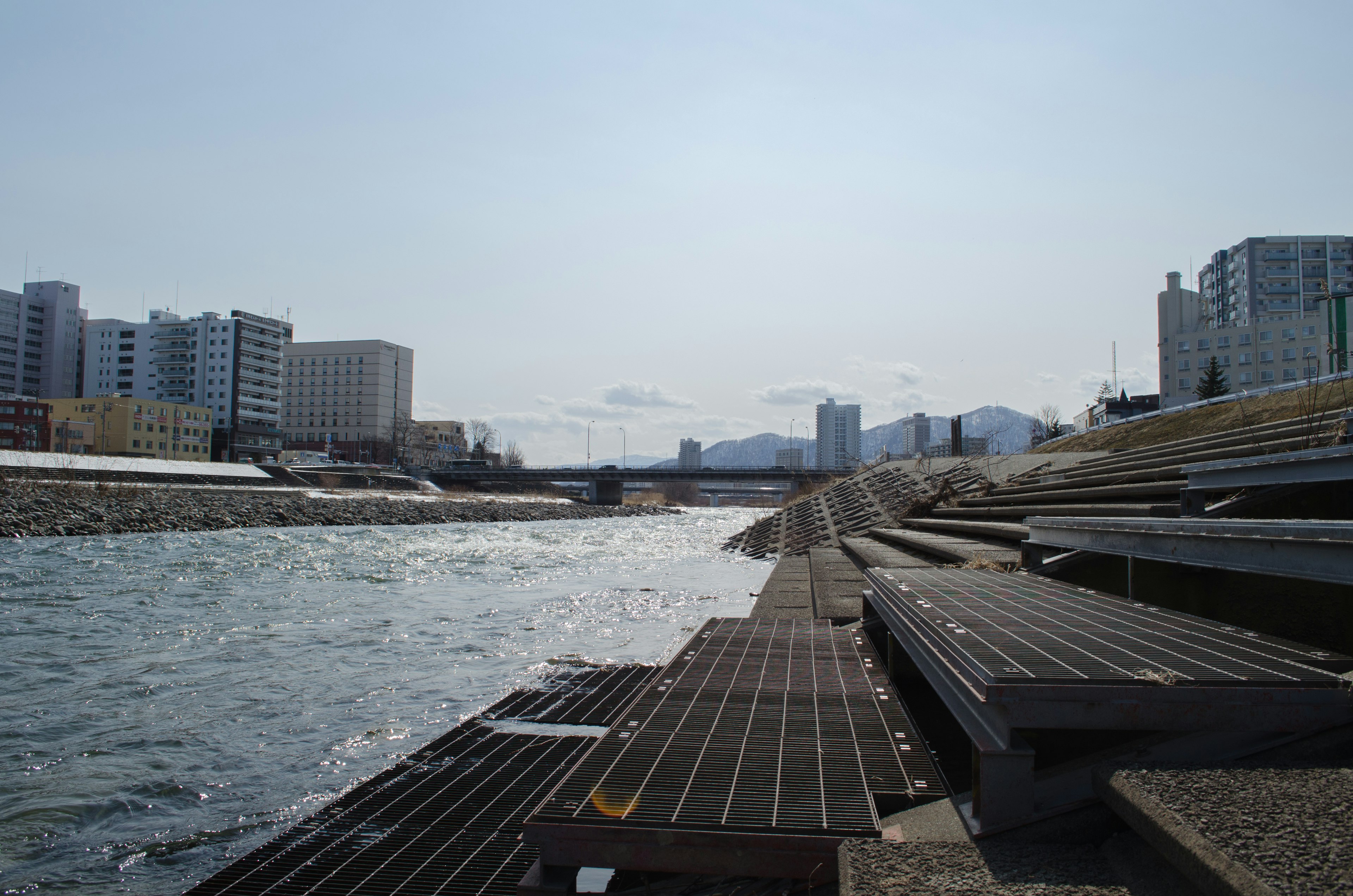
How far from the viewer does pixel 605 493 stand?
245ft

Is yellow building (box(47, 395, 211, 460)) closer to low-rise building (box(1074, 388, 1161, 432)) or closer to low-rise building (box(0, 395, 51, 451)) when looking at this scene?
low-rise building (box(0, 395, 51, 451))

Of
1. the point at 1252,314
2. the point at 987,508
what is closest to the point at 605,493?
the point at 987,508

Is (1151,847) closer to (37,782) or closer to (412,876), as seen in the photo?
(412,876)

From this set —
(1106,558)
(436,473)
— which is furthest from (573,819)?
(436,473)

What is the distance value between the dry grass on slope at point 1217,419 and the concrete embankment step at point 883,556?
369 cm

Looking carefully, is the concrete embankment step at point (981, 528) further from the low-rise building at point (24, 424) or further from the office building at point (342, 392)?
the office building at point (342, 392)

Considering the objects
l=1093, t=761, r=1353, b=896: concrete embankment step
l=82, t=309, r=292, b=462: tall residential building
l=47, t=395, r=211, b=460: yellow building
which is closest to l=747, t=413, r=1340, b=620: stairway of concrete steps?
l=1093, t=761, r=1353, b=896: concrete embankment step

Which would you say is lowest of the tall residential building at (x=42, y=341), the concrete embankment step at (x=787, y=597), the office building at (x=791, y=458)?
the concrete embankment step at (x=787, y=597)

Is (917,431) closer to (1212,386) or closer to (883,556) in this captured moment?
(1212,386)

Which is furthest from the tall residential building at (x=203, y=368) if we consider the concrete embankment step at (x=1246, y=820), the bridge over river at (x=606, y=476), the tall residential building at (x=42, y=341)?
the concrete embankment step at (x=1246, y=820)

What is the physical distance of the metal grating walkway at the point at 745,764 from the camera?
7.66 feet

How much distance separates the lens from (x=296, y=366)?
5728 inches

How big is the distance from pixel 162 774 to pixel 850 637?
4359 mm

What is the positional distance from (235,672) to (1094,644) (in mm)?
6786
